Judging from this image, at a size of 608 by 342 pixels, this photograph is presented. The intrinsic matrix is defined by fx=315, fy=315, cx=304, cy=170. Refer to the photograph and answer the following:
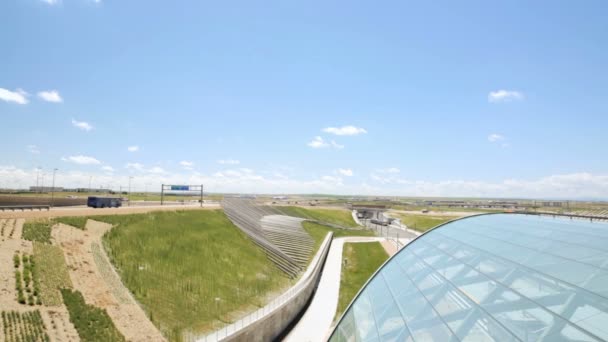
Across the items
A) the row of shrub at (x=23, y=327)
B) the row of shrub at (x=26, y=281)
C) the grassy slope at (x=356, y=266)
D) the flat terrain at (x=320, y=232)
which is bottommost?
the grassy slope at (x=356, y=266)

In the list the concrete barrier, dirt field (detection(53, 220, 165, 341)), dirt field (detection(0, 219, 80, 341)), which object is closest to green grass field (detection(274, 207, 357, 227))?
the concrete barrier

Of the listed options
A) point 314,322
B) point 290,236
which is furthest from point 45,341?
point 290,236

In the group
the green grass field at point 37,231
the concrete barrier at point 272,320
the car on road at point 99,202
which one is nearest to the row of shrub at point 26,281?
the green grass field at point 37,231

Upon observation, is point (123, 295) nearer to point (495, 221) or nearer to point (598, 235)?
point (495, 221)

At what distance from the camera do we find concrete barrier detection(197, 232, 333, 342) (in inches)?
753

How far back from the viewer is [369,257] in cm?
4712

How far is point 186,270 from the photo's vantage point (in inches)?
1013

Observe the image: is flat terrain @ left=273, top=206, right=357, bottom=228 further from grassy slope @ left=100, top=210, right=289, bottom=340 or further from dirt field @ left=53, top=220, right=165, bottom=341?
dirt field @ left=53, top=220, right=165, bottom=341

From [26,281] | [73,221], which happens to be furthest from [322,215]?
[26,281]

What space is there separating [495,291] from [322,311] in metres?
21.9

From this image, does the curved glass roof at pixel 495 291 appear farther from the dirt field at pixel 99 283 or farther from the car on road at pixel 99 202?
the car on road at pixel 99 202

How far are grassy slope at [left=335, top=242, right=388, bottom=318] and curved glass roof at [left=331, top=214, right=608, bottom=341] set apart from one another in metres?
16.6

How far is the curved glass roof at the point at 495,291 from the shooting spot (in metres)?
5.95

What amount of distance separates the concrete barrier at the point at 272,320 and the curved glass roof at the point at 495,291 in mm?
10274
